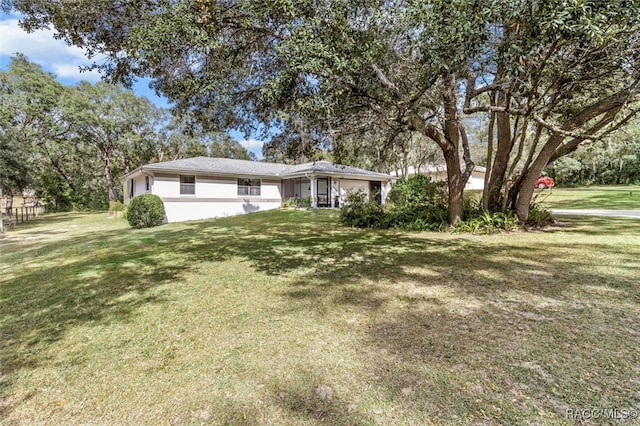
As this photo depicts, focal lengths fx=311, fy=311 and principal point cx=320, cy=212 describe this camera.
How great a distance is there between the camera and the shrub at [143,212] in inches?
543

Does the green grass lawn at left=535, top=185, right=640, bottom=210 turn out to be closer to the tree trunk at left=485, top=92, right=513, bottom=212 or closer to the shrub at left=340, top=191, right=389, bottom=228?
the tree trunk at left=485, top=92, right=513, bottom=212

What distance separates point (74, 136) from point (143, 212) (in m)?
16.6

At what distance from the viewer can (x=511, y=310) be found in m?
3.73

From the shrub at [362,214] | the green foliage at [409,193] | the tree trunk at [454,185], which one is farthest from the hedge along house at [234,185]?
the tree trunk at [454,185]

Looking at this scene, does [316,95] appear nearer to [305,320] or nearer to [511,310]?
[305,320]

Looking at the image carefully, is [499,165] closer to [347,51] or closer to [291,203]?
[347,51]

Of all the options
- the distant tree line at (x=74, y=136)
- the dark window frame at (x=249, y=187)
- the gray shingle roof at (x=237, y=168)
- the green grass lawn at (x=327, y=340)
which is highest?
the distant tree line at (x=74, y=136)

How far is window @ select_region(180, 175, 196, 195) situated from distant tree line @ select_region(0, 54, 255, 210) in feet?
11.4

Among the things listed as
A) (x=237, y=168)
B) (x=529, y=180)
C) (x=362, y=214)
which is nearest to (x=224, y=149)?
(x=237, y=168)

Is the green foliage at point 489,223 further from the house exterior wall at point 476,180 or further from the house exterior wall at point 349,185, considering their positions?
the house exterior wall at point 476,180

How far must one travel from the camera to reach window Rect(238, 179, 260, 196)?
19.6m

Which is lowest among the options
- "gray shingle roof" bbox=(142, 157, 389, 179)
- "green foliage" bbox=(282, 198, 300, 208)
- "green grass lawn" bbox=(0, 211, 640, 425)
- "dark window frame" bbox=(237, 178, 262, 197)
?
"green grass lawn" bbox=(0, 211, 640, 425)

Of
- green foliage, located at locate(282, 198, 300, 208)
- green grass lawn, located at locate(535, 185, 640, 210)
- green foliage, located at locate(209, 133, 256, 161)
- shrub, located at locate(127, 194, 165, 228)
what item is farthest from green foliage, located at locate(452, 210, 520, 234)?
green foliage, located at locate(209, 133, 256, 161)

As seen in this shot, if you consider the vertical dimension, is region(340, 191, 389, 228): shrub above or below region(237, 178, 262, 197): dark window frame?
below
